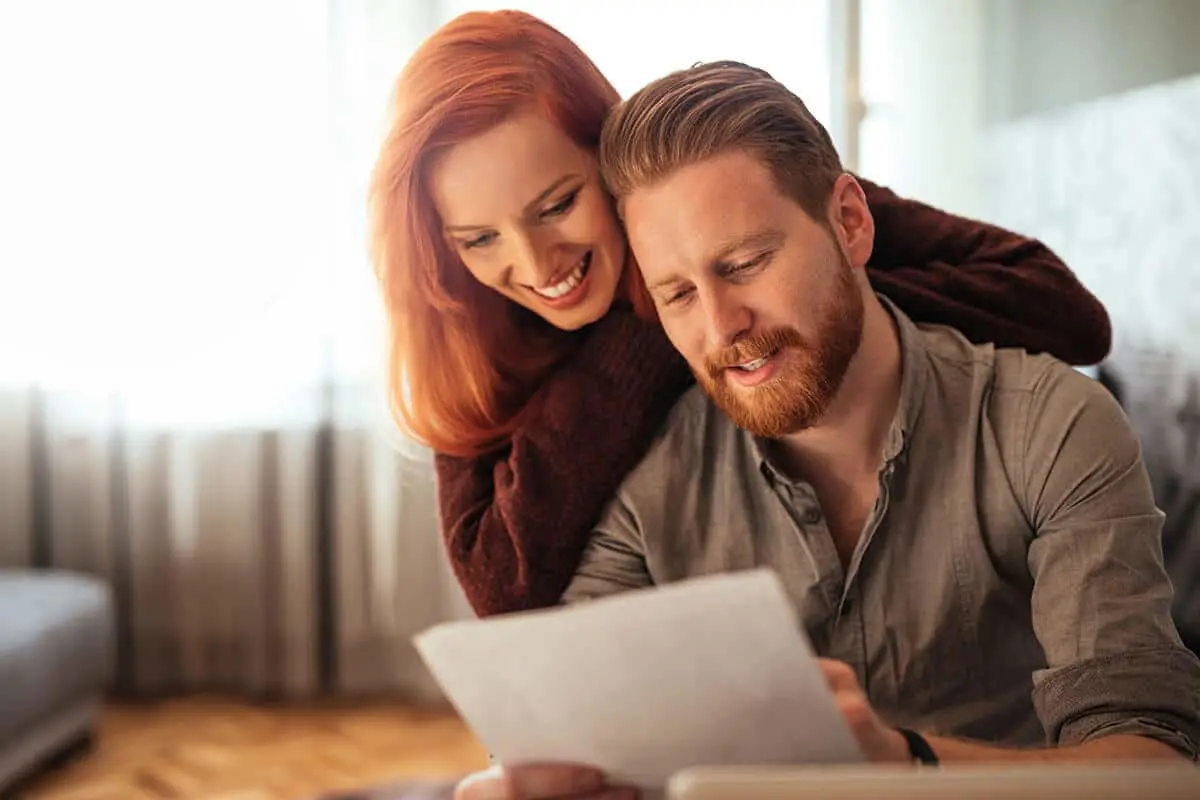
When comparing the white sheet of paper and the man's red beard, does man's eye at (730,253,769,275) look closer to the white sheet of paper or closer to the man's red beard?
the man's red beard

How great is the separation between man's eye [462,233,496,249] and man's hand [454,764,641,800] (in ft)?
1.64

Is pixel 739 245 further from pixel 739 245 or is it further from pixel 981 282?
pixel 981 282

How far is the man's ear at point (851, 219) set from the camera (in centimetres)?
104

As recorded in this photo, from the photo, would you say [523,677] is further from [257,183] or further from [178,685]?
[178,685]

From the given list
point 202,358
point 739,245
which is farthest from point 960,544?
point 202,358

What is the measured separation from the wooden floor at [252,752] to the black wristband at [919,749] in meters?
1.58

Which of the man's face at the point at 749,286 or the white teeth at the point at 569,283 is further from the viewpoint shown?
the white teeth at the point at 569,283

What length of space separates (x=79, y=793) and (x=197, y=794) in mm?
213

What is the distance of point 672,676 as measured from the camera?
2.26 feet

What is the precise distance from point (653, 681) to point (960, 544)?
442 mm

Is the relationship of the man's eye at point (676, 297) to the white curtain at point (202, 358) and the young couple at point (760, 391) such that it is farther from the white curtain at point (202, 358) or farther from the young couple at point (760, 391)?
the white curtain at point (202, 358)

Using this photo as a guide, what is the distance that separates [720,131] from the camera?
3.23 feet

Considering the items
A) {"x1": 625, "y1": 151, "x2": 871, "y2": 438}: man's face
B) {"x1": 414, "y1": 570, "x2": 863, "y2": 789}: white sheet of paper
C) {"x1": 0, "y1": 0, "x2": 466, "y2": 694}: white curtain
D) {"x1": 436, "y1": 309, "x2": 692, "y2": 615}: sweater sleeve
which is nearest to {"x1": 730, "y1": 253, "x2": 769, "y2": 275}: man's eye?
{"x1": 625, "y1": 151, "x2": 871, "y2": 438}: man's face

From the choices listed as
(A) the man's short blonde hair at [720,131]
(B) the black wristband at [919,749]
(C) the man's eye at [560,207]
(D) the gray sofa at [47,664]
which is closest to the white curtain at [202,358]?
(D) the gray sofa at [47,664]
